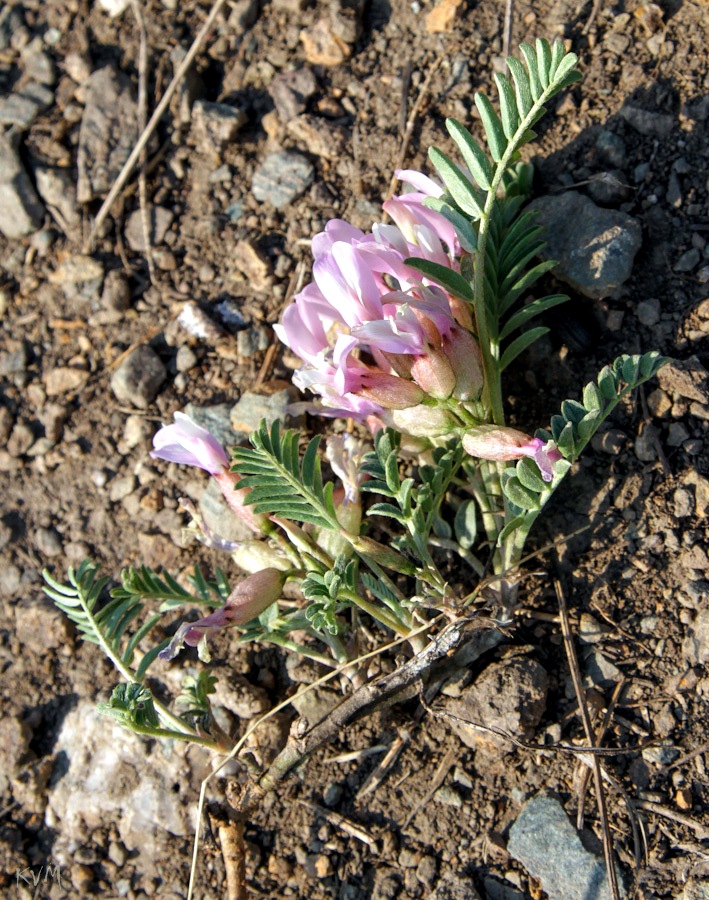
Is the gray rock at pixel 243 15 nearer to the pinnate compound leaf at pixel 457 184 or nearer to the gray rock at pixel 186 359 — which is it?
the gray rock at pixel 186 359

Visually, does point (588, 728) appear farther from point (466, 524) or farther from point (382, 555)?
point (382, 555)

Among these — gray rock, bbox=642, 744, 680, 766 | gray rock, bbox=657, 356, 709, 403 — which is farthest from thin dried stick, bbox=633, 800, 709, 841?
gray rock, bbox=657, 356, 709, 403

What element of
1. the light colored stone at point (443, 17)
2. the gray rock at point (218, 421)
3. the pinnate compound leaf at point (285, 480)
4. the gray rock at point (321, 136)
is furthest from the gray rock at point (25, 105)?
the pinnate compound leaf at point (285, 480)

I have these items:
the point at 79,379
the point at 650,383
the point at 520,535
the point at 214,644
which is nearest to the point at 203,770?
the point at 214,644

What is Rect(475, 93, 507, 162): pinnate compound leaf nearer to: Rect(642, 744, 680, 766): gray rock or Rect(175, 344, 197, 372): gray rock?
Rect(175, 344, 197, 372): gray rock

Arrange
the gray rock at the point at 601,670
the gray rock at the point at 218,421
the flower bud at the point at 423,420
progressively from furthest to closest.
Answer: the gray rock at the point at 218,421 < the gray rock at the point at 601,670 < the flower bud at the point at 423,420

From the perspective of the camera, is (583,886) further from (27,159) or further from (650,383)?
(27,159)

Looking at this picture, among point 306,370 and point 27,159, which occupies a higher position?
point 27,159
